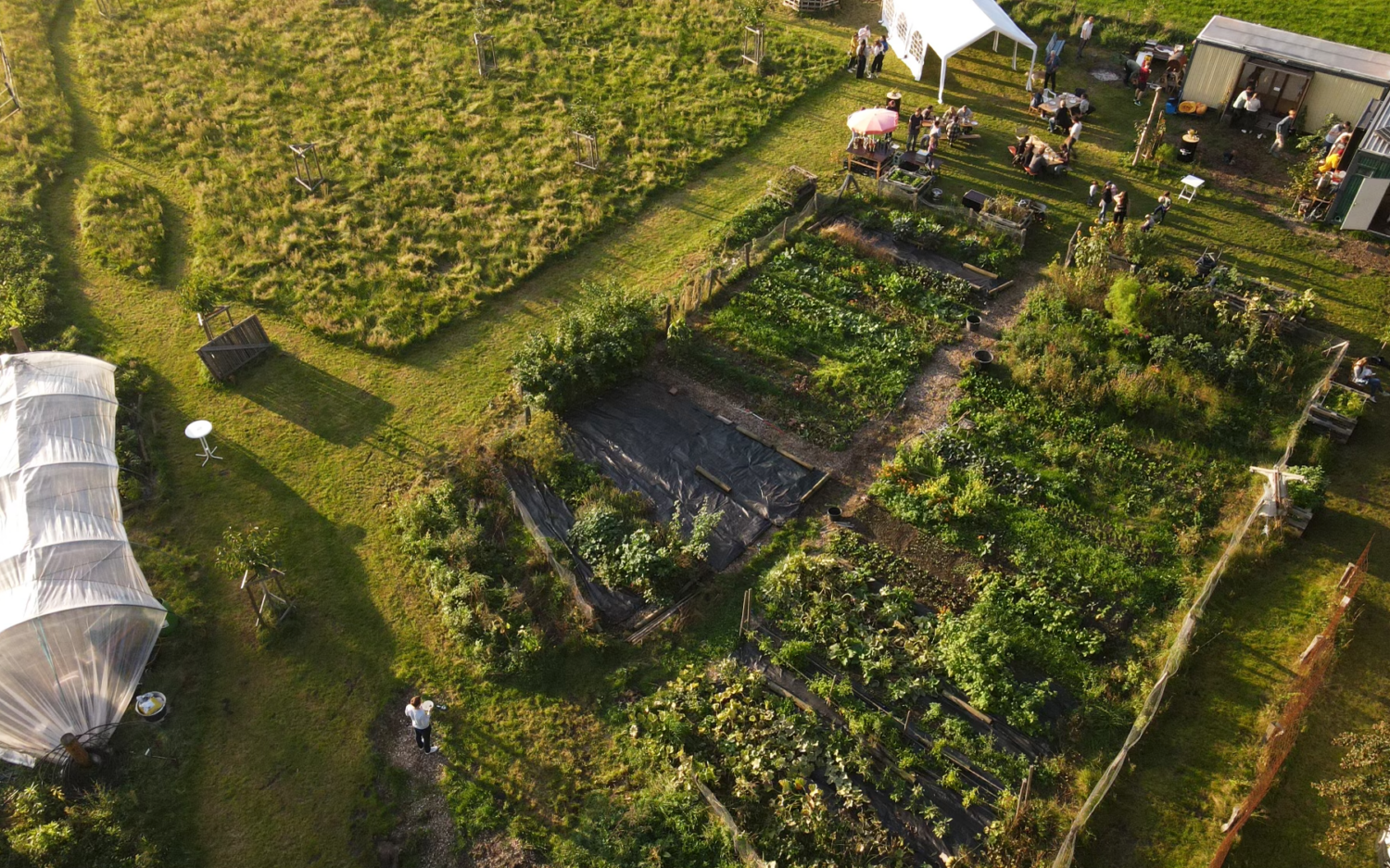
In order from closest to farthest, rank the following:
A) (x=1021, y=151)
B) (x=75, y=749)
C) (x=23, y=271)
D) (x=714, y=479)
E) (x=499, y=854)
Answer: (x=499, y=854), (x=75, y=749), (x=714, y=479), (x=23, y=271), (x=1021, y=151)

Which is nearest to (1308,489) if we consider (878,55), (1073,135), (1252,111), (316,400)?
(1073,135)

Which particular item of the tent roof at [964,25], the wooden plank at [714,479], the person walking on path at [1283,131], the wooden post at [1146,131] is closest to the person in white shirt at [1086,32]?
the tent roof at [964,25]

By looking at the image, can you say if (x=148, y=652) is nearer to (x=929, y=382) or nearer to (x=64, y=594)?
(x=64, y=594)

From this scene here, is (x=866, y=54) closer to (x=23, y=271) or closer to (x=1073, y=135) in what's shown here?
(x=1073, y=135)

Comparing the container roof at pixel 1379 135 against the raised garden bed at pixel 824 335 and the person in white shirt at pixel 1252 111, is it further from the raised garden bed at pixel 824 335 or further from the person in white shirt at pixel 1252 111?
the raised garden bed at pixel 824 335

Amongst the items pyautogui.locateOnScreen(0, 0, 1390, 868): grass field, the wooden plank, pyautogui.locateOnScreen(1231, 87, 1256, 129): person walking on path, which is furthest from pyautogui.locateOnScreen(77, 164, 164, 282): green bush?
pyautogui.locateOnScreen(1231, 87, 1256, 129): person walking on path
